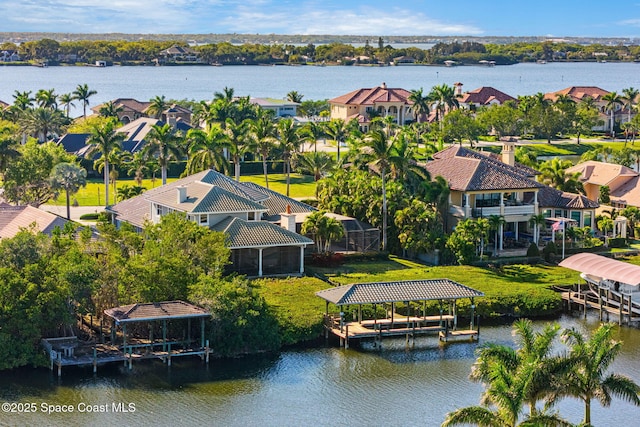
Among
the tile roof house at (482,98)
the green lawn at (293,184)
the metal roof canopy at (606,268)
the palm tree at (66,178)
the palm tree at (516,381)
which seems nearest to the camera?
the palm tree at (516,381)

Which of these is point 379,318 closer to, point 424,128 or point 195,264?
point 195,264

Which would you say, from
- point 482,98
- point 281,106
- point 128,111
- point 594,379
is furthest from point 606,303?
point 482,98

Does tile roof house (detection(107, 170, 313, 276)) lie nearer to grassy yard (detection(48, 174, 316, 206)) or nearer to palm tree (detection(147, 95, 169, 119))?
grassy yard (detection(48, 174, 316, 206))

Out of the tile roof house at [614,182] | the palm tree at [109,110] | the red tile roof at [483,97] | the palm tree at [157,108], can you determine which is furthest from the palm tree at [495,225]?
the red tile roof at [483,97]

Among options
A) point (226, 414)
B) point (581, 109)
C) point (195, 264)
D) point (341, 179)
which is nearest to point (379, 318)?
point (195, 264)

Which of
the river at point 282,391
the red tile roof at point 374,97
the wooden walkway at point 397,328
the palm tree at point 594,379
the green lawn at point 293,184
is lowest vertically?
the river at point 282,391

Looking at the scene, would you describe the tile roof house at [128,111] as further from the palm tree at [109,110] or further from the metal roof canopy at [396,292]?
the metal roof canopy at [396,292]
